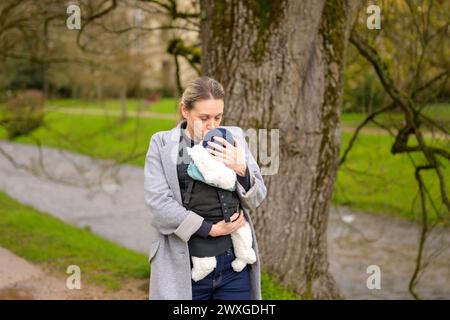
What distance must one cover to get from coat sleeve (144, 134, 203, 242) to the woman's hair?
1.05ft

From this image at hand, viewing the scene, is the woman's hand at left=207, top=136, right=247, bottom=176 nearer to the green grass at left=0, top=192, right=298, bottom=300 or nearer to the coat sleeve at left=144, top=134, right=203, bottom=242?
the coat sleeve at left=144, top=134, right=203, bottom=242

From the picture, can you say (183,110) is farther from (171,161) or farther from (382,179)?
(382,179)

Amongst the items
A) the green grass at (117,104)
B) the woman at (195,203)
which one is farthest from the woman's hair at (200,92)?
the green grass at (117,104)

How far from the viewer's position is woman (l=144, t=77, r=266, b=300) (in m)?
3.18

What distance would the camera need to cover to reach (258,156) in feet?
17.1

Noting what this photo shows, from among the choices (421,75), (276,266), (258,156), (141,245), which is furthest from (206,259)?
(141,245)

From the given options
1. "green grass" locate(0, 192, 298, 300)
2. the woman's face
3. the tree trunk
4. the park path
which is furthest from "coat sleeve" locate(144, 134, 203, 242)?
the park path

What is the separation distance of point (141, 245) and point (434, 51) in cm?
645

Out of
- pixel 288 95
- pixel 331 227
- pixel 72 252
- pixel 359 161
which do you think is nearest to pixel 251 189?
pixel 288 95

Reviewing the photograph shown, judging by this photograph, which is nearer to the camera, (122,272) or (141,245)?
(122,272)

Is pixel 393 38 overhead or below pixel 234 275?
overhead

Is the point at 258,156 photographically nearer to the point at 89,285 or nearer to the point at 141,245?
the point at 89,285

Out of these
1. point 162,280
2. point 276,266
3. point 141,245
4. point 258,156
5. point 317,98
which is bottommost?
point 141,245

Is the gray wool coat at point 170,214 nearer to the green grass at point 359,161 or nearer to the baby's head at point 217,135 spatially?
the baby's head at point 217,135
